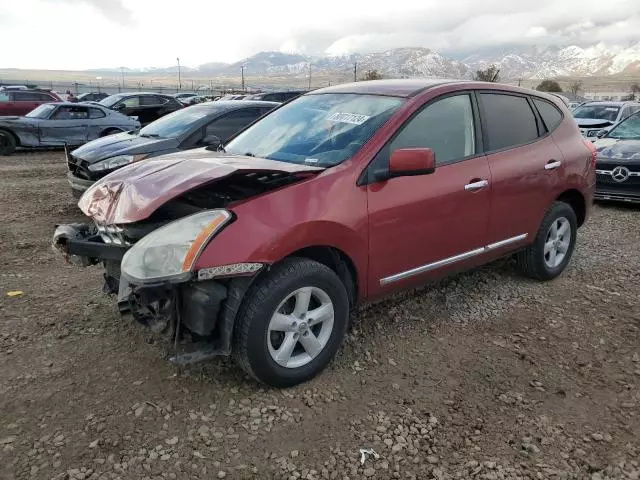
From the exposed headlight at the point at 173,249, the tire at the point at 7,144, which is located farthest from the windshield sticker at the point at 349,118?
the tire at the point at 7,144

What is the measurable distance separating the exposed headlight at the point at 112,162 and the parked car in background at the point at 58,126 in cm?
781

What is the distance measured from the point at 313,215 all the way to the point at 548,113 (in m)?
2.88

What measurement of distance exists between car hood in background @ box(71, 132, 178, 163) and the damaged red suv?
9.17 feet

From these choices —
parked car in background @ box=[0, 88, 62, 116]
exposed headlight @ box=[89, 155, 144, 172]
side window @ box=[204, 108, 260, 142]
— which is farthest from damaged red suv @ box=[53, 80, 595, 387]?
parked car in background @ box=[0, 88, 62, 116]

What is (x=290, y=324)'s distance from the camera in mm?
3023

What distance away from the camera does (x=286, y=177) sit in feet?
10.1

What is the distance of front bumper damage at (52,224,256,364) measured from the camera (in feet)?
9.00

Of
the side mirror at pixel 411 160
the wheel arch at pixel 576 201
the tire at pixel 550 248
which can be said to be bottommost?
the tire at pixel 550 248

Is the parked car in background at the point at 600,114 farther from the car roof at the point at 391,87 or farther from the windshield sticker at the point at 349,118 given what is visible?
the windshield sticker at the point at 349,118

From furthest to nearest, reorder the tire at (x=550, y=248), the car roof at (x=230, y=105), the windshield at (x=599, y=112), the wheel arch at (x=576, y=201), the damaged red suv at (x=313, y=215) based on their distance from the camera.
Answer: the windshield at (x=599, y=112)
the car roof at (x=230, y=105)
the wheel arch at (x=576, y=201)
the tire at (x=550, y=248)
the damaged red suv at (x=313, y=215)

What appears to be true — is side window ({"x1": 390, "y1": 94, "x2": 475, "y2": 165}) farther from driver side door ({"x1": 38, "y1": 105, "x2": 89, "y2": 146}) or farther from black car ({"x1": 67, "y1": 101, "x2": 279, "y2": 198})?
driver side door ({"x1": 38, "y1": 105, "x2": 89, "y2": 146})

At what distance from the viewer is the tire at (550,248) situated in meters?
4.66

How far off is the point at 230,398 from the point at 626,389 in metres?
2.35

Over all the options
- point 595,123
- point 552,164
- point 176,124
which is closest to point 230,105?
point 176,124
